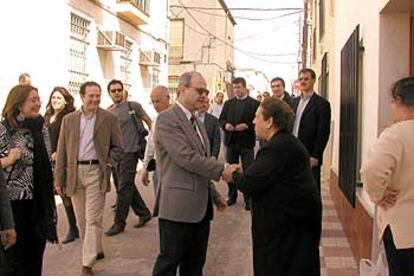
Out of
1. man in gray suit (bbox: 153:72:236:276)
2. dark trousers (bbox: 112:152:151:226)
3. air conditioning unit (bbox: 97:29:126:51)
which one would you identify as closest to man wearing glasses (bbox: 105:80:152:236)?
dark trousers (bbox: 112:152:151:226)

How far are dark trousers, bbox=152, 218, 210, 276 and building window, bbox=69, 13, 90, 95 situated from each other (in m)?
10.1

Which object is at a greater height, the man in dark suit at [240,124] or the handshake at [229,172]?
the man in dark suit at [240,124]

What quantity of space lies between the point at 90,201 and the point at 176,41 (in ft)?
109

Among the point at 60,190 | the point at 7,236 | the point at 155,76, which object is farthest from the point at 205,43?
the point at 7,236

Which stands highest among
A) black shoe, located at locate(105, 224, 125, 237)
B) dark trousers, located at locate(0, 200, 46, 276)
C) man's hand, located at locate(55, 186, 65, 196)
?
man's hand, located at locate(55, 186, 65, 196)

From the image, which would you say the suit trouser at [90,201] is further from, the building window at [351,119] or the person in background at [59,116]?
the building window at [351,119]

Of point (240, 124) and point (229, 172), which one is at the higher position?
point (240, 124)

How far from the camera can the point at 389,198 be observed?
376 centimetres

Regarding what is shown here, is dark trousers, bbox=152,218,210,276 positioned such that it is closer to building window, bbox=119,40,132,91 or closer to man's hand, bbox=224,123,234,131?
man's hand, bbox=224,123,234,131

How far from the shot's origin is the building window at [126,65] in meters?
19.0

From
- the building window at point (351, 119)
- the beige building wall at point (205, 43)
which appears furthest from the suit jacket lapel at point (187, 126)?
the beige building wall at point (205, 43)

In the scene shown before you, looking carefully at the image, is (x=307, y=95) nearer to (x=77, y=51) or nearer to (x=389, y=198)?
(x=389, y=198)

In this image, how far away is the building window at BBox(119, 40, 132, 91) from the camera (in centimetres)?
1902

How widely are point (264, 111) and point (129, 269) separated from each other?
3.00 meters
